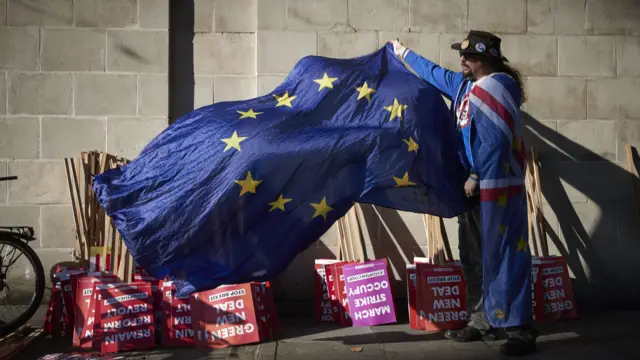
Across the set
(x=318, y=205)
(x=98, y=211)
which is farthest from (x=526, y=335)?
(x=98, y=211)

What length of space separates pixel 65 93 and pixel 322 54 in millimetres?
2297

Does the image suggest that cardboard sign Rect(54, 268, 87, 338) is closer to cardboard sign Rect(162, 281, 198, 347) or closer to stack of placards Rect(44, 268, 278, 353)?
stack of placards Rect(44, 268, 278, 353)

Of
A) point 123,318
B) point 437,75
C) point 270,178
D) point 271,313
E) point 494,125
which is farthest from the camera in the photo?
point 271,313

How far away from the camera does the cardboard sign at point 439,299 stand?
513cm

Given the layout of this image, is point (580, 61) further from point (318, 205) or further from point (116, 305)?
point (116, 305)

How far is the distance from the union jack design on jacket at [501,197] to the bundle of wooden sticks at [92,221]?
2700mm

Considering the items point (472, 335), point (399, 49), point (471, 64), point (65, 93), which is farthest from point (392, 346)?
point (65, 93)

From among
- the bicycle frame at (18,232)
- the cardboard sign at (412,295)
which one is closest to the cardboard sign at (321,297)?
the cardboard sign at (412,295)

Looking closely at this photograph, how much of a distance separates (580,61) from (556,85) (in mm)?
317

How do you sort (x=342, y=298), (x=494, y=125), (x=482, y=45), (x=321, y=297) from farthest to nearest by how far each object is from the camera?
1. (x=321, y=297)
2. (x=342, y=298)
3. (x=482, y=45)
4. (x=494, y=125)

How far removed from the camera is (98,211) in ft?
17.2

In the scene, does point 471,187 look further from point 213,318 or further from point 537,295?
point 213,318

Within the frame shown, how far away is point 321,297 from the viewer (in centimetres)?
548

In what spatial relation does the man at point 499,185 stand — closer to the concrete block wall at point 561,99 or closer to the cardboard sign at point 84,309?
the concrete block wall at point 561,99
